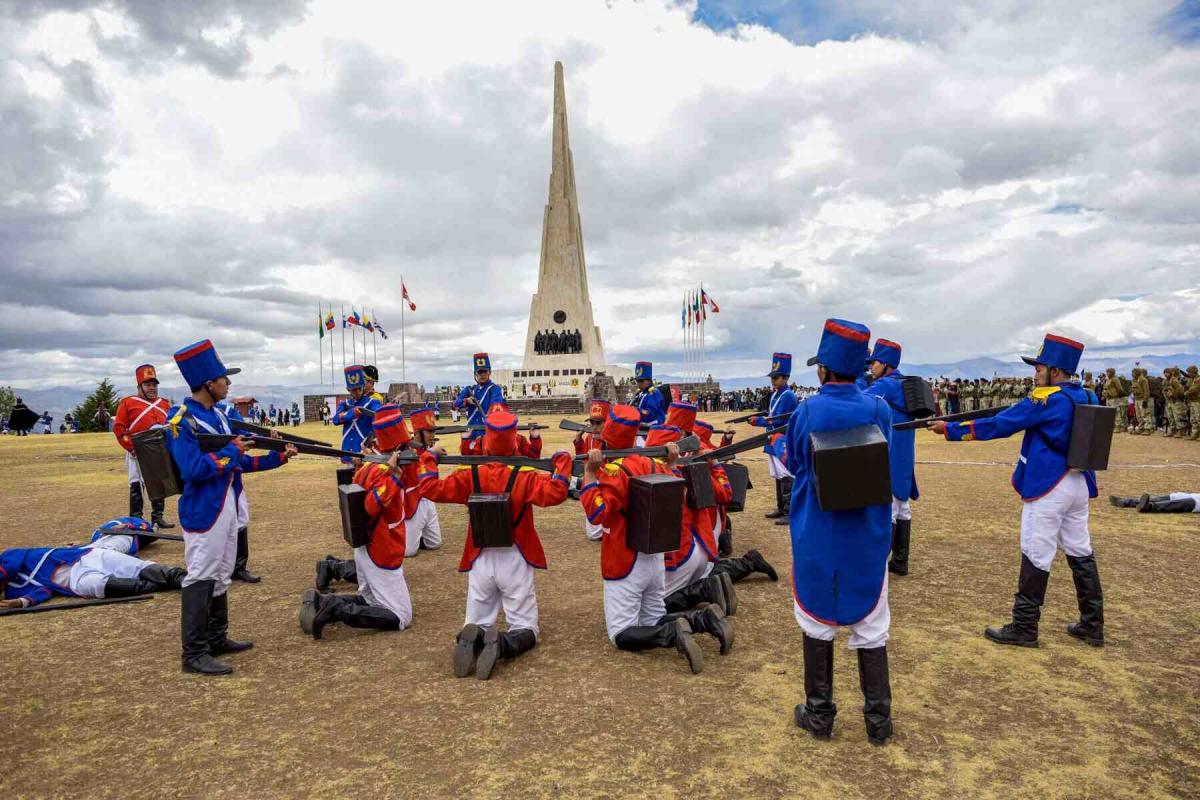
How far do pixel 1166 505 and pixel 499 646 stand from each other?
31.5ft

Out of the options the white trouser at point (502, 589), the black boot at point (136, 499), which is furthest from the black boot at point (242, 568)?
the black boot at point (136, 499)

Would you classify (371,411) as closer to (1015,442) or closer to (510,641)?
(510,641)

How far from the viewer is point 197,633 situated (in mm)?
4703

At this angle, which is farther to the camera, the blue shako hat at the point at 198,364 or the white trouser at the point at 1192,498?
the white trouser at the point at 1192,498

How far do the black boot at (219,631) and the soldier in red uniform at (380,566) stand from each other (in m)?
0.52

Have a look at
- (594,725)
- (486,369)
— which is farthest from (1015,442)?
(594,725)

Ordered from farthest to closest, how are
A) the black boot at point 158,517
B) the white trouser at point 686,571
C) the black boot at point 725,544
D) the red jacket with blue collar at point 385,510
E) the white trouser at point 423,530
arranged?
the black boot at point 158,517, the white trouser at point 423,530, the black boot at point 725,544, the white trouser at point 686,571, the red jacket with blue collar at point 385,510

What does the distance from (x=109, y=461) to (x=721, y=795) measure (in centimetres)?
2262

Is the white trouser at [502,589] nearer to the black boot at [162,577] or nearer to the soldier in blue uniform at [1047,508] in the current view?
the soldier in blue uniform at [1047,508]

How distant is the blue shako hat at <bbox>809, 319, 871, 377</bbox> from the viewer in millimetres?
3803

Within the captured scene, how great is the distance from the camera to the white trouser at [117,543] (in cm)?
705

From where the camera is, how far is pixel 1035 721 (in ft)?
12.3

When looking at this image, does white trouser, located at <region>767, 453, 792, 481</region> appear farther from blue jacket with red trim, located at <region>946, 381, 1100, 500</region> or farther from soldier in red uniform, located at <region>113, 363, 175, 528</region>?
soldier in red uniform, located at <region>113, 363, 175, 528</region>

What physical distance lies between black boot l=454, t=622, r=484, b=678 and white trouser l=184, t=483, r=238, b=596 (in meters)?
1.88
